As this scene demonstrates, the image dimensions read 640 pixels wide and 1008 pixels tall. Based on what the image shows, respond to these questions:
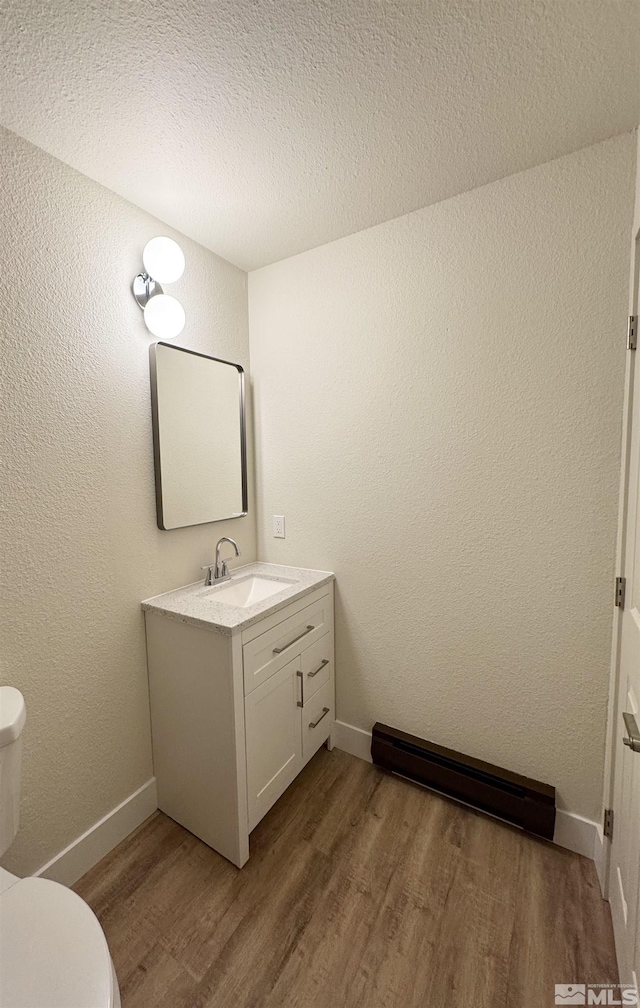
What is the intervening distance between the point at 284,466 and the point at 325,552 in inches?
19.4

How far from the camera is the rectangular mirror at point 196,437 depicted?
63.6 inches

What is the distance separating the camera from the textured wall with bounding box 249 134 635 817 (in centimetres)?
132

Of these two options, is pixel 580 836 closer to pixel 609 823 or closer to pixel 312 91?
pixel 609 823

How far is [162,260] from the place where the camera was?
4.92 ft

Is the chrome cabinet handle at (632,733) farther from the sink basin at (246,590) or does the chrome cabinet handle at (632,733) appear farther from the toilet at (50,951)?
the sink basin at (246,590)

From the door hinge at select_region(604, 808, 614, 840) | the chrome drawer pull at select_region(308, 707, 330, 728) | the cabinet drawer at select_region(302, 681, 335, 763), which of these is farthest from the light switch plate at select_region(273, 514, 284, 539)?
the door hinge at select_region(604, 808, 614, 840)

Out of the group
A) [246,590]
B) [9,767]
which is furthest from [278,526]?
[9,767]

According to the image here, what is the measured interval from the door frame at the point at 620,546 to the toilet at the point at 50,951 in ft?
4.62

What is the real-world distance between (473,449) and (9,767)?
5.69 feet

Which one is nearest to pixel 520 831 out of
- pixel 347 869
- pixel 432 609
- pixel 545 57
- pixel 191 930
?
pixel 347 869

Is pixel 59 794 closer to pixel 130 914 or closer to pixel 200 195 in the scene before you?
pixel 130 914

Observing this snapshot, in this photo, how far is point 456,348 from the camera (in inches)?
60.4
